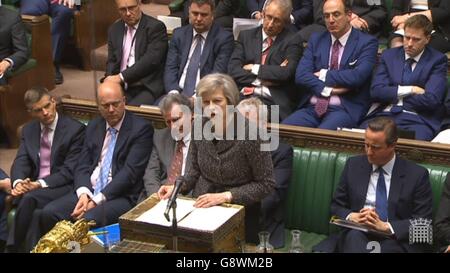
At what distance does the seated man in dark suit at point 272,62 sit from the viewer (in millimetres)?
4203

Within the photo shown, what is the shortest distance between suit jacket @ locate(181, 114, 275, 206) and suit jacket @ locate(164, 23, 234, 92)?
4.71 feet

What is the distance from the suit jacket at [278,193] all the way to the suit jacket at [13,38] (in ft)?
7.25

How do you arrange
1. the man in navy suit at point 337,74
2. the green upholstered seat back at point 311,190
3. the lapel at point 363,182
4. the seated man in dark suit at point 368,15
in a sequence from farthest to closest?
the seated man in dark suit at point 368,15 → the man in navy suit at point 337,74 → the green upholstered seat back at point 311,190 → the lapel at point 363,182

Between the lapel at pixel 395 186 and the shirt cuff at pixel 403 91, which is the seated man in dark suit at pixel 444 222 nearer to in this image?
the lapel at pixel 395 186

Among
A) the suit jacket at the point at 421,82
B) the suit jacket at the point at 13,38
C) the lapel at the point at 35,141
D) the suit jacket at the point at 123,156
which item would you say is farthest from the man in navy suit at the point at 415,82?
the suit jacket at the point at 13,38

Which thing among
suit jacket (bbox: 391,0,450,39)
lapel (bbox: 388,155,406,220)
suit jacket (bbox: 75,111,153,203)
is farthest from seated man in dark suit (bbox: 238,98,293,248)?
suit jacket (bbox: 391,0,450,39)

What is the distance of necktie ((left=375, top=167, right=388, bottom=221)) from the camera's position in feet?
10.2

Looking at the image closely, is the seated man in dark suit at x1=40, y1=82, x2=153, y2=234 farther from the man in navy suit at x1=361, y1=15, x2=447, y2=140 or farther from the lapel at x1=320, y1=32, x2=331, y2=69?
the man in navy suit at x1=361, y1=15, x2=447, y2=140

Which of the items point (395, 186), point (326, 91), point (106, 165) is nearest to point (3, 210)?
point (106, 165)

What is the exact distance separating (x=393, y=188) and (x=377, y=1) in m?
1.99

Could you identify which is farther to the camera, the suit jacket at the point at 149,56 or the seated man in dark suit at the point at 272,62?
the suit jacket at the point at 149,56

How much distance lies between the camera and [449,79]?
13.5 feet

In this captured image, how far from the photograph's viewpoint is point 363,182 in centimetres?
315
